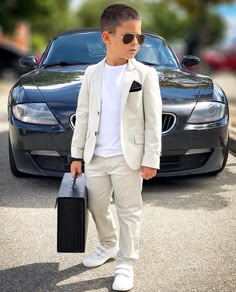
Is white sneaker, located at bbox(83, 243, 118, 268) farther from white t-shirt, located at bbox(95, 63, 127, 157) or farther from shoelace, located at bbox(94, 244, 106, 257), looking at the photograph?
white t-shirt, located at bbox(95, 63, 127, 157)

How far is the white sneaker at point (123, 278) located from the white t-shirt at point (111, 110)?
0.65m

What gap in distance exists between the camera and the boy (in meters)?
2.96

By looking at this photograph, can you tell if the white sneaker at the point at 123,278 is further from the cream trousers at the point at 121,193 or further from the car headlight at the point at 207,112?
the car headlight at the point at 207,112

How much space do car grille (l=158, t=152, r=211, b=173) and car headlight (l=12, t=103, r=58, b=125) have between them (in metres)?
1.01

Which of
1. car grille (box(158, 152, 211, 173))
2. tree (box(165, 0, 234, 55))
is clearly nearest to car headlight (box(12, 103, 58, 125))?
car grille (box(158, 152, 211, 173))

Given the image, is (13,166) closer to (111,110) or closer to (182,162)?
(182,162)

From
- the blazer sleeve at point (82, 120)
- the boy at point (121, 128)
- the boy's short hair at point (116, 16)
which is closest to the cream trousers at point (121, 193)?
the boy at point (121, 128)

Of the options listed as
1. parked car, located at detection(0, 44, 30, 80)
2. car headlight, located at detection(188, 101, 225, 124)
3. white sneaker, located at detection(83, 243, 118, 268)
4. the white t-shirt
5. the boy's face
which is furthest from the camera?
parked car, located at detection(0, 44, 30, 80)

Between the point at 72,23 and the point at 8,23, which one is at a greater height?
the point at 8,23

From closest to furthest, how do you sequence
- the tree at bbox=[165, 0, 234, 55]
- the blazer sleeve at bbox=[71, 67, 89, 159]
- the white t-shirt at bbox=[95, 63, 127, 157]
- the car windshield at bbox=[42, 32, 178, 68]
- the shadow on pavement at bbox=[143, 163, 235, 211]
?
the white t-shirt at bbox=[95, 63, 127, 157], the blazer sleeve at bbox=[71, 67, 89, 159], the shadow on pavement at bbox=[143, 163, 235, 211], the car windshield at bbox=[42, 32, 178, 68], the tree at bbox=[165, 0, 234, 55]

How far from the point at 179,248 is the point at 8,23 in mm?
26644

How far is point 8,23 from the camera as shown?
28.7 metres

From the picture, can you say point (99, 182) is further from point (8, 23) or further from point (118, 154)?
point (8, 23)

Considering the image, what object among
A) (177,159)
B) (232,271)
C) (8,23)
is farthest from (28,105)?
(8,23)
